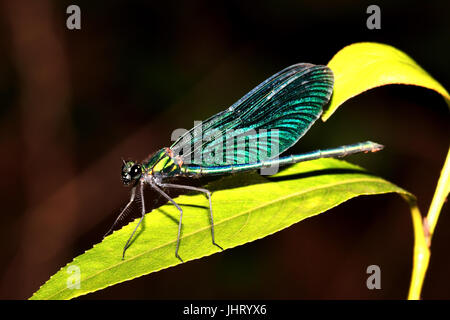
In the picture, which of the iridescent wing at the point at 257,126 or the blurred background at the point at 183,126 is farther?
the blurred background at the point at 183,126

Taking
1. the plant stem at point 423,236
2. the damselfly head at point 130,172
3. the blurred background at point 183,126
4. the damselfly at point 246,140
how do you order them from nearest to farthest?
the plant stem at point 423,236
the damselfly at point 246,140
the damselfly head at point 130,172
the blurred background at point 183,126

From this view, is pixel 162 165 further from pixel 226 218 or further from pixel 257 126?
pixel 226 218

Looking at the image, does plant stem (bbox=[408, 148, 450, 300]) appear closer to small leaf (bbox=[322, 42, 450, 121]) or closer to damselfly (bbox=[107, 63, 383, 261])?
small leaf (bbox=[322, 42, 450, 121])

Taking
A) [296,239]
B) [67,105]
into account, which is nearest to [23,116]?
[67,105]

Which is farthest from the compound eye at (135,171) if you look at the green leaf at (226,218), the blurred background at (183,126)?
the blurred background at (183,126)

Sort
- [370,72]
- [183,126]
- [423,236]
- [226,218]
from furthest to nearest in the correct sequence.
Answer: [183,126] < [226,218] < [370,72] < [423,236]

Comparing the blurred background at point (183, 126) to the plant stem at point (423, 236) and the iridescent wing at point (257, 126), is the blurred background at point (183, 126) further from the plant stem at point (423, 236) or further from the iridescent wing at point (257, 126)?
the plant stem at point (423, 236)

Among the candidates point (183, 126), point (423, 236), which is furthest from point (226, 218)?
point (183, 126)

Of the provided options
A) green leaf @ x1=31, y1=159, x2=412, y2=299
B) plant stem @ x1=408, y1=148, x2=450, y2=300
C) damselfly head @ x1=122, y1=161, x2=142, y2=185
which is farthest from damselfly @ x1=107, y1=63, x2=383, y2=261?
plant stem @ x1=408, y1=148, x2=450, y2=300

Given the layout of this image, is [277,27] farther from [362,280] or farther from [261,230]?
[261,230]
